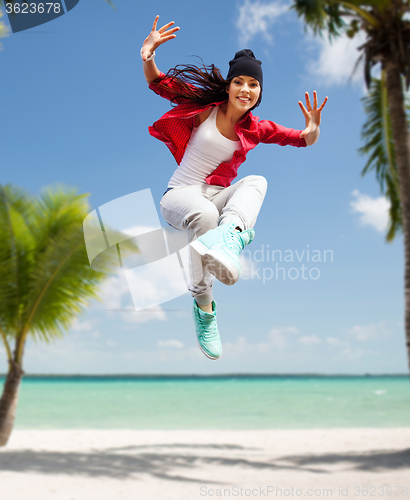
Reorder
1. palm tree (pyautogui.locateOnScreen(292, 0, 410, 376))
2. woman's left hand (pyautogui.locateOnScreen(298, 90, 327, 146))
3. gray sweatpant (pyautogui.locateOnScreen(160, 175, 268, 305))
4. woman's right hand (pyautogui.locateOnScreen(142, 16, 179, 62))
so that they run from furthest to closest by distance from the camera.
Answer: palm tree (pyautogui.locateOnScreen(292, 0, 410, 376)) → woman's left hand (pyautogui.locateOnScreen(298, 90, 327, 146)) → woman's right hand (pyautogui.locateOnScreen(142, 16, 179, 62)) → gray sweatpant (pyautogui.locateOnScreen(160, 175, 268, 305))

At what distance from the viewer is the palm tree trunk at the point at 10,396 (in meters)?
9.89

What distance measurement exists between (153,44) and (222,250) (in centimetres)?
118

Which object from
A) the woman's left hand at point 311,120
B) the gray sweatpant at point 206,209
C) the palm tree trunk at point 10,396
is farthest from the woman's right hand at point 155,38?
the palm tree trunk at point 10,396

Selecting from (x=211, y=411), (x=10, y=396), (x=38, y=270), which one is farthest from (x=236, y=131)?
(x=211, y=411)

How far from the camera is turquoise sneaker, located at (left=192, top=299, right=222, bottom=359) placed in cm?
257

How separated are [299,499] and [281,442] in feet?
19.1

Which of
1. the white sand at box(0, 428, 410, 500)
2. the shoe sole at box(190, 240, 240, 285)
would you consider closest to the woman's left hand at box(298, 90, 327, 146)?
the shoe sole at box(190, 240, 240, 285)

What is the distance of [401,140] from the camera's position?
793 cm

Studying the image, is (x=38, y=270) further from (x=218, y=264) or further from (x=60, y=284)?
(x=218, y=264)

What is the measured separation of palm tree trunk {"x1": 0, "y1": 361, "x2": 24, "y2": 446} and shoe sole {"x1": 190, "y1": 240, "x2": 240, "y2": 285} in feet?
28.8

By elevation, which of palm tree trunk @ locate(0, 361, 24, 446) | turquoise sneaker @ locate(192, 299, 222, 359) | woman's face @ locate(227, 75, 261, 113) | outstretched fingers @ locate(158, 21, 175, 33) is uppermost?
outstretched fingers @ locate(158, 21, 175, 33)

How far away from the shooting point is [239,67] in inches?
102

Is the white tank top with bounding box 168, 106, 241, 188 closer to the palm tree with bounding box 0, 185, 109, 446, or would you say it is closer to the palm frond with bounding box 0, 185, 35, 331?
the palm tree with bounding box 0, 185, 109, 446

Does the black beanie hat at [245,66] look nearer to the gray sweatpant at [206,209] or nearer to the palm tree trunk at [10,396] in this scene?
the gray sweatpant at [206,209]
